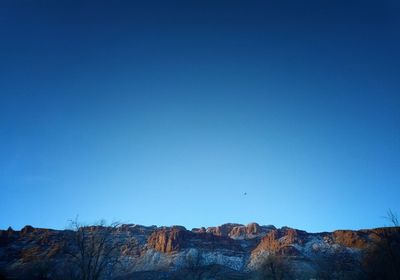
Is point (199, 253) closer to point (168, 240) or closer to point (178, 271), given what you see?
point (178, 271)

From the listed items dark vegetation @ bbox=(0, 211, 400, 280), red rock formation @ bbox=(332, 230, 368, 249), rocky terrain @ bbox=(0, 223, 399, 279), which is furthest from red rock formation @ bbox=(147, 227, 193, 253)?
red rock formation @ bbox=(332, 230, 368, 249)

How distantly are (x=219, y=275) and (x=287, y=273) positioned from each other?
29.0 meters

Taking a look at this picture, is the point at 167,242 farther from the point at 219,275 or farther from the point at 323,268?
the point at 323,268

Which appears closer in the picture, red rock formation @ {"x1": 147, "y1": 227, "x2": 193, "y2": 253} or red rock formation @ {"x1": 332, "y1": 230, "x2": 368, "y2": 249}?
red rock formation @ {"x1": 332, "y1": 230, "x2": 368, "y2": 249}

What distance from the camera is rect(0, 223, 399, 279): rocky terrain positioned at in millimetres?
93188

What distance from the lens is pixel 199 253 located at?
102 m


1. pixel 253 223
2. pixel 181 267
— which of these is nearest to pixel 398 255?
pixel 181 267

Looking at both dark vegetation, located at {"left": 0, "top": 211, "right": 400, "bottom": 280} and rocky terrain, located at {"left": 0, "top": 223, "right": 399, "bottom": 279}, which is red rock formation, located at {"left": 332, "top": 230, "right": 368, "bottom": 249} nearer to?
rocky terrain, located at {"left": 0, "top": 223, "right": 399, "bottom": 279}

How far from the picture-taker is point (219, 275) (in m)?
98.8

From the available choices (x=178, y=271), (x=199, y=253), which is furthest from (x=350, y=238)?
(x=178, y=271)

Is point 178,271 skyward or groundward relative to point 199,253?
groundward

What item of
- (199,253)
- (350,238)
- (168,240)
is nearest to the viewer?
(199,253)

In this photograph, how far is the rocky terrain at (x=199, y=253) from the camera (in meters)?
93.2

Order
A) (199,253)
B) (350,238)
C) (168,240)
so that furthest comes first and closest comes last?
(168,240) → (350,238) → (199,253)
